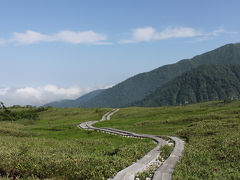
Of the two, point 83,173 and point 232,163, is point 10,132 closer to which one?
point 83,173

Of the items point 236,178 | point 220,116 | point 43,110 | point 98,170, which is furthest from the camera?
point 43,110

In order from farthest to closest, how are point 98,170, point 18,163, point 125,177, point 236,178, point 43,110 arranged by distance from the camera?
point 43,110 < point 18,163 < point 98,170 < point 125,177 < point 236,178

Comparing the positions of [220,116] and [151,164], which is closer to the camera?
[151,164]

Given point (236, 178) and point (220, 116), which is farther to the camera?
point (220, 116)

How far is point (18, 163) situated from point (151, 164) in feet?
44.0

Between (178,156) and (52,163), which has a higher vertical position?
(52,163)

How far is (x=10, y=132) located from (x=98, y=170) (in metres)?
48.0

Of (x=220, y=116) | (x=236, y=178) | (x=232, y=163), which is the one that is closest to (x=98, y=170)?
(x=236, y=178)

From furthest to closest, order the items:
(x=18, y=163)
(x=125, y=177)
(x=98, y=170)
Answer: (x=18, y=163) < (x=98, y=170) < (x=125, y=177)

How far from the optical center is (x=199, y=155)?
78.0 ft

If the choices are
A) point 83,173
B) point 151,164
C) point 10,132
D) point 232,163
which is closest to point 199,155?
point 232,163

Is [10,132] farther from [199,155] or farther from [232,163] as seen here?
[232,163]

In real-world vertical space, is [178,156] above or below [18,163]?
below

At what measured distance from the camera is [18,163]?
22.6 m
